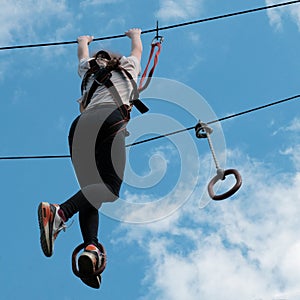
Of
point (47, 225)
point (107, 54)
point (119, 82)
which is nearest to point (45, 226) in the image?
point (47, 225)

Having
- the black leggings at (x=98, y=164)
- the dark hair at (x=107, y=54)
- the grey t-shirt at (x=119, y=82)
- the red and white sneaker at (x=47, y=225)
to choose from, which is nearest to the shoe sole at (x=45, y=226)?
the red and white sneaker at (x=47, y=225)

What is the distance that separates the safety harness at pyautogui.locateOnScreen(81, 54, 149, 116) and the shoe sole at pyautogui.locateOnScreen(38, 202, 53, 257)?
0.94 meters

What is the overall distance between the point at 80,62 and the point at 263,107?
1.79m

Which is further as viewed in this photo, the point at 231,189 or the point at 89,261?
the point at 231,189

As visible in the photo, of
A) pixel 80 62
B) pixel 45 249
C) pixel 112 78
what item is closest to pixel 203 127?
pixel 112 78

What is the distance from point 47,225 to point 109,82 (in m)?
1.20

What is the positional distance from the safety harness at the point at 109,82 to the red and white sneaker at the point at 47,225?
0.92 meters

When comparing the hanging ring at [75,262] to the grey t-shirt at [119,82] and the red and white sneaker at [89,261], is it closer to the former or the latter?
the red and white sneaker at [89,261]

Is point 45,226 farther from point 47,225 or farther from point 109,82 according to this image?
point 109,82

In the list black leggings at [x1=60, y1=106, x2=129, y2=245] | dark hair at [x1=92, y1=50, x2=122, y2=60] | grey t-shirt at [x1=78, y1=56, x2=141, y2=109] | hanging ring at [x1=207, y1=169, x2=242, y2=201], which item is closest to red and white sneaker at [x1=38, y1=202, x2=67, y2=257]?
black leggings at [x1=60, y1=106, x2=129, y2=245]

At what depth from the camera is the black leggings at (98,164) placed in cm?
438

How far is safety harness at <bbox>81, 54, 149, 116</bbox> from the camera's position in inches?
189

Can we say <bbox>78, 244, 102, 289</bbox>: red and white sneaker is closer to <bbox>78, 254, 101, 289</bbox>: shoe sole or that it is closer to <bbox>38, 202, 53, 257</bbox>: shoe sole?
<bbox>78, 254, 101, 289</bbox>: shoe sole

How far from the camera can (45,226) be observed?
4.19 meters
